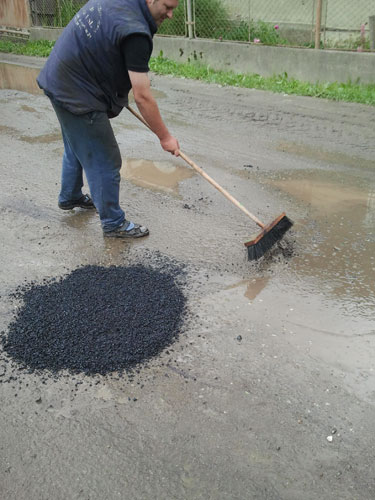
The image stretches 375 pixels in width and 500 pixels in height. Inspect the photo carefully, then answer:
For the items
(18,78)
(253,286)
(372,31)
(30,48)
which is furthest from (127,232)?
(30,48)

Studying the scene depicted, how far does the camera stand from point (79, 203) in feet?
15.4

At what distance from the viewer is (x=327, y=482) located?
2.14 meters

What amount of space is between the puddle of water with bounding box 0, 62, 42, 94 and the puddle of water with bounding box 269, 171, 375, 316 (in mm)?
6399

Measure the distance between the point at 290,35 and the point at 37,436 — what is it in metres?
10.2

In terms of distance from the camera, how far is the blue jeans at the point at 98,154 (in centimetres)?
381

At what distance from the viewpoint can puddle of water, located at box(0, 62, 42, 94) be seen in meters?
9.75

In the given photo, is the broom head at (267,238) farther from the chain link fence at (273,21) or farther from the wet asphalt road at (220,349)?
the chain link fence at (273,21)

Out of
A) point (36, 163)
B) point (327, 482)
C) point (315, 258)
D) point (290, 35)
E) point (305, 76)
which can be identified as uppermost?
point (290, 35)

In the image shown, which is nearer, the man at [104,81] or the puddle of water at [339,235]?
the man at [104,81]

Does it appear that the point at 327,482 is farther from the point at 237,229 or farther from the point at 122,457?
the point at 237,229

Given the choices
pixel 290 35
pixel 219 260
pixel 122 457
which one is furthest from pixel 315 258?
pixel 290 35

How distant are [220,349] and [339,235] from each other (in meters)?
1.76

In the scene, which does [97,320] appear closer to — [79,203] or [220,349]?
[220,349]

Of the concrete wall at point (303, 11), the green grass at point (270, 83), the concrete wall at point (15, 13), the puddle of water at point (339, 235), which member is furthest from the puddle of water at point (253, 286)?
the concrete wall at point (15, 13)
